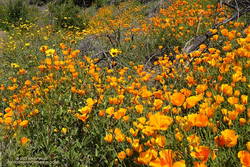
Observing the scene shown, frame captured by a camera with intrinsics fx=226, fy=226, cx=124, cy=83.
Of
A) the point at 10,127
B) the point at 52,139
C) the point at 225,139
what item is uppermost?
the point at 225,139

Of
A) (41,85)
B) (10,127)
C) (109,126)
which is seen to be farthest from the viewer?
(41,85)

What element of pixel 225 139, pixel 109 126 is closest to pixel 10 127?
pixel 109 126

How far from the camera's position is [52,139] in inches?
85.7

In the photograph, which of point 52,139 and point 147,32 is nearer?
point 52,139

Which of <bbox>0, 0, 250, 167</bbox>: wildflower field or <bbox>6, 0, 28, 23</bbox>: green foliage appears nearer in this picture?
<bbox>0, 0, 250, 167</bbox>: wildflower field

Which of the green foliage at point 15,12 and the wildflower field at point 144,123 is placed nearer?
the wildflower field at point 144,123

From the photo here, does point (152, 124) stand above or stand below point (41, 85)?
above

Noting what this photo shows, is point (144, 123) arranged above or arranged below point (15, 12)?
below

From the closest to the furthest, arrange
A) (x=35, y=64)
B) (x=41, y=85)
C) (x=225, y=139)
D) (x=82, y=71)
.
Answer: (x=225, y=139)
(x=41, y=85)
(x=82, y=71)
(x=35, y=64)

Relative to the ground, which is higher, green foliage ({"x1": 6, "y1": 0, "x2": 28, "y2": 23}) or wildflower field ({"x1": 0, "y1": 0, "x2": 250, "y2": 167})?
green foliage ({"x1": 6, "y1": 0, "x2": 28, "y2": 23})

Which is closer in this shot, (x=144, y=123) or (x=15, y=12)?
(x=144, y=123)

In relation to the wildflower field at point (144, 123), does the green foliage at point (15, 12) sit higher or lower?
higher

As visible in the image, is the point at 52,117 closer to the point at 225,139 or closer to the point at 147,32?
the point at 225,139

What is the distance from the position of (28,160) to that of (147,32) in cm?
435
